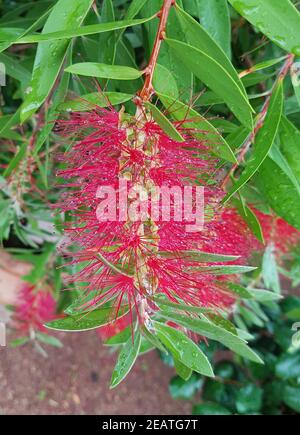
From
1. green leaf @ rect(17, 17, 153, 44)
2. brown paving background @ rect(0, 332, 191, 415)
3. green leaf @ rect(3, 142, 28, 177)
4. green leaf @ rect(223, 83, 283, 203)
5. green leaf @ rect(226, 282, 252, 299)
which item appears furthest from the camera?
brown paving background @ rect(0, 332, 191, 415)

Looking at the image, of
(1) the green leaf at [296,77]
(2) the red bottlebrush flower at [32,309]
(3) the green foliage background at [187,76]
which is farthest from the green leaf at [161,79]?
(2) the red bottlebrush flower at [32,309]

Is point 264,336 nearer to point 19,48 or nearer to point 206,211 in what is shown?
point 19,48

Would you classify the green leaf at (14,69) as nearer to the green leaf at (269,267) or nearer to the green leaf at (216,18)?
the green leaf at (216,18)

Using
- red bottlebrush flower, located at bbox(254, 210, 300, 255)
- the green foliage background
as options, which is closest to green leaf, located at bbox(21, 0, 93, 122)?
the green foliage background

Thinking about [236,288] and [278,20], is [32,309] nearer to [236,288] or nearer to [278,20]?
[236,288]

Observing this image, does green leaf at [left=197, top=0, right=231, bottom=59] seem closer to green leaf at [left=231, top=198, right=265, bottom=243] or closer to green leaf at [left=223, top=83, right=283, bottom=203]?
green leaf at [left=223, top=83, right=283, bottom=203]

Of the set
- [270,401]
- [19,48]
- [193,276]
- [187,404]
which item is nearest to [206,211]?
[193,276]

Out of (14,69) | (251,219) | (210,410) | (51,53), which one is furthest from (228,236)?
(210,410)

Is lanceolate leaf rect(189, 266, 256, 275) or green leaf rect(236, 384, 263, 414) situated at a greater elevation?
lanceolate leaf rect(189, 266, 256, 275)
